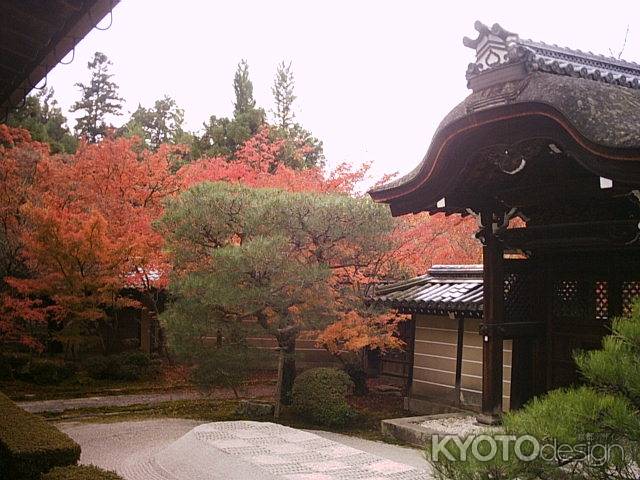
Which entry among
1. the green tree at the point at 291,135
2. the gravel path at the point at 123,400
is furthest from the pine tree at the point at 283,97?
the gravel path at the point at 123,400

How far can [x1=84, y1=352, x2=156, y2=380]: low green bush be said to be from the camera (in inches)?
700

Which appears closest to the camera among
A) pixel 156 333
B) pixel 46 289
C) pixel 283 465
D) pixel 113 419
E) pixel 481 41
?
pixel 481 41

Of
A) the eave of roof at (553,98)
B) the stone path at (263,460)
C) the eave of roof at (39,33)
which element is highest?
the eave of roof at (553,98)

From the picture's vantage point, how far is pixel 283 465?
7629 millimetres

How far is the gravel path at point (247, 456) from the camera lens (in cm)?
740

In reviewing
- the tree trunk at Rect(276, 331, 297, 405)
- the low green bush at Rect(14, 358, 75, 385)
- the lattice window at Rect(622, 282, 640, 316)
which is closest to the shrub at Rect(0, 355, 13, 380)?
the low green bush at Rect(14, 358, 75, 385)

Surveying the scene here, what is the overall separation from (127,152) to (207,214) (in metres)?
6.99

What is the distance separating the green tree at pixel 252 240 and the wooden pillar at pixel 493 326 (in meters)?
4.22

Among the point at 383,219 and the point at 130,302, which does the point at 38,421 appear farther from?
the point at 130,302

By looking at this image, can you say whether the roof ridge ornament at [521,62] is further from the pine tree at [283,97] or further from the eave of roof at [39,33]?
the pine tree at [283,97]

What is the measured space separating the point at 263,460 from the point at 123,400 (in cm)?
863

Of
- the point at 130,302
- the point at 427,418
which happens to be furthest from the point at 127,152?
the point at 427,418

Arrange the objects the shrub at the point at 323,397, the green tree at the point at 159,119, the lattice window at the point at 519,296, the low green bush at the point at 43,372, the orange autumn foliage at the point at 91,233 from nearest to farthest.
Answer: the lattice window at the point at 519,296, the shrub at the point at 323,397, the orange autumn foliage at the point at 91,233, the low green bush at the point at 43,372, the green tree at the point at 159,119

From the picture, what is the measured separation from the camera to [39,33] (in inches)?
143
